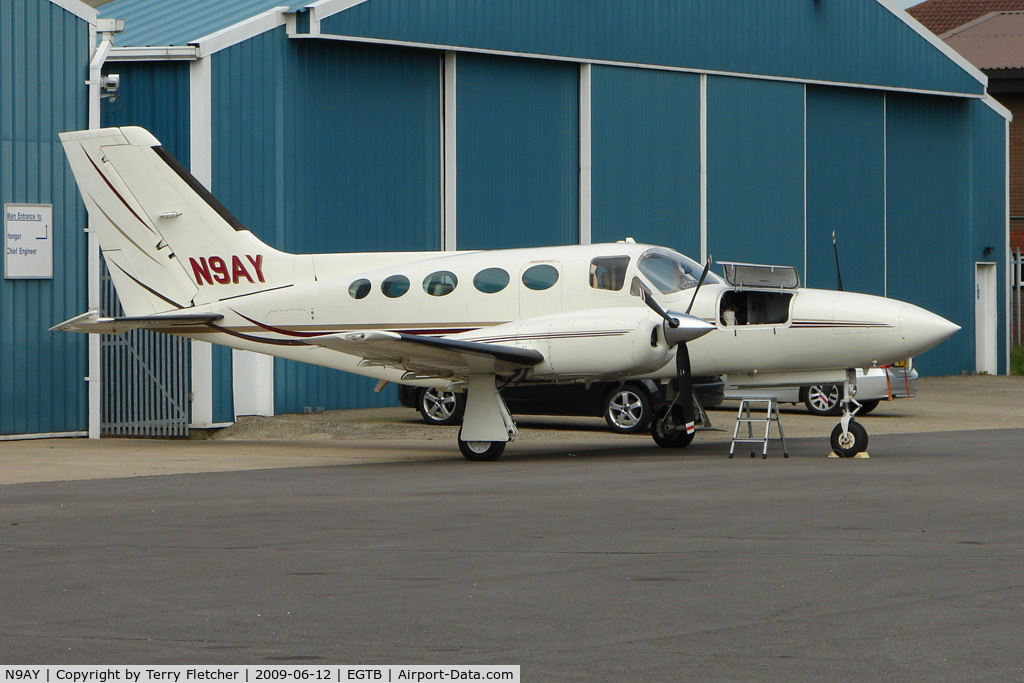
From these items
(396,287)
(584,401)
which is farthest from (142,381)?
(584,401)

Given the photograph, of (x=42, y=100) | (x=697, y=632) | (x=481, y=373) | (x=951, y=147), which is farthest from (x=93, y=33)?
(x=951, y=147)

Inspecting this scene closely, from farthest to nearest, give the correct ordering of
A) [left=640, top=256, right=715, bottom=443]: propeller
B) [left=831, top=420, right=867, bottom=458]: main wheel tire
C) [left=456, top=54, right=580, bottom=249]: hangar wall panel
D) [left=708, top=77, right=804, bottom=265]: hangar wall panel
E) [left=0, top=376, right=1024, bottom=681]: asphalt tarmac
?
[left=708, top=77, right=804, bottom=265]: hangar wall panel
[left=456, top=54, right=580, bottom=249]: hangar wall panel
[left=831, top=420, right=867, bottom=458]: main wheel tire
[left=640, top=256, right=715, bottom=443]: propeller
[left=0, top=376, right=1024, bottom=681]: asphalt tarmac

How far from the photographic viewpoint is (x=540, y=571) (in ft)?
29.0

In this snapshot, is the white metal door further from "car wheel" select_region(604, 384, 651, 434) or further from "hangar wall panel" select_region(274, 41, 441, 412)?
"car wheel" select_region(604, 384, 651, 434)

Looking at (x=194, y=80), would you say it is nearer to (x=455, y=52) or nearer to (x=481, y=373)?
(x=455, y=52)

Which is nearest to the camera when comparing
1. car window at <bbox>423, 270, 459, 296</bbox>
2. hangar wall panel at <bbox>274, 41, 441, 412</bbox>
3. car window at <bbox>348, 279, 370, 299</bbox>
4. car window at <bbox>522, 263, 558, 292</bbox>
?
car window at <bbox>522, 263, 558, 292</bbox>

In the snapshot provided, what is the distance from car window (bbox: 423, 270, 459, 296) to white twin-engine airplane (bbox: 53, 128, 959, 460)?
21 millimetres

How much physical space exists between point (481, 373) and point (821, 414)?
10172 millimetres

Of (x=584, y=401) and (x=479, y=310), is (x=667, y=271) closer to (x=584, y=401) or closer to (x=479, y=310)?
(x=479, y=310)

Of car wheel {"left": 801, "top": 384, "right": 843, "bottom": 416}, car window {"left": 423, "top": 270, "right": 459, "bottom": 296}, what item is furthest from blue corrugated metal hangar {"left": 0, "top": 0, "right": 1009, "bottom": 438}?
car window {"left": 423, "top": 270, "right": 459, "bottom": 296}

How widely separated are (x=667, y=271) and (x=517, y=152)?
33.8ft

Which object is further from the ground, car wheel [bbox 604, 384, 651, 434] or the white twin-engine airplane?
the white twin-engine airplane

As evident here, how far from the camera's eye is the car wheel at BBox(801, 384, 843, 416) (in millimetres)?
24906

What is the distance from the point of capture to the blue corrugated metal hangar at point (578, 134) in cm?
2334
